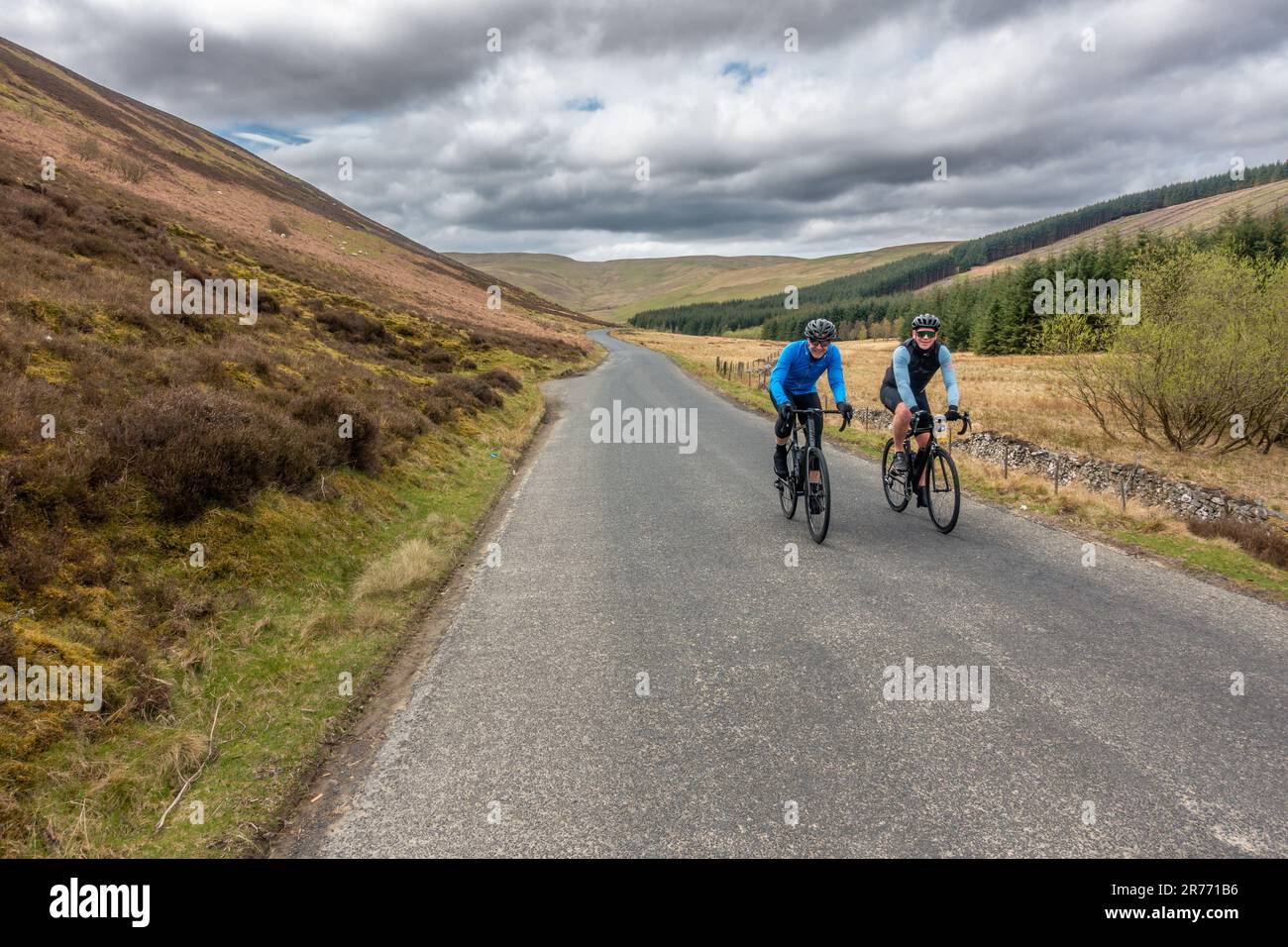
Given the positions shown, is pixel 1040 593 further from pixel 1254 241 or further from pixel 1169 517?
pixel 1254 241

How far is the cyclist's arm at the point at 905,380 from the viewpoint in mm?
8070

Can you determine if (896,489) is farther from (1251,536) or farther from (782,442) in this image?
(1251,536)

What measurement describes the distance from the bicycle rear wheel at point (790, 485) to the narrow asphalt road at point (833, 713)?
1.06m

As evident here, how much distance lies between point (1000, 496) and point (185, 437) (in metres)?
11.1

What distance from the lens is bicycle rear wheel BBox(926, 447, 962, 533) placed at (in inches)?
313

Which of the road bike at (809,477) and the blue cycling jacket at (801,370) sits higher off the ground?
the blue cycling jacket at (801,370)

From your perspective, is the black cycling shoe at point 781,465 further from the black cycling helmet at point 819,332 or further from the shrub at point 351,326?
the shrub at point 351,326

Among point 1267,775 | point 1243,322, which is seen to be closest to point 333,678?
point 1267,775

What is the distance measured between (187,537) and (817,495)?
676 centimetres

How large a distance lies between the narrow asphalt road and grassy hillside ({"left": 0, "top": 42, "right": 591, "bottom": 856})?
0.92m

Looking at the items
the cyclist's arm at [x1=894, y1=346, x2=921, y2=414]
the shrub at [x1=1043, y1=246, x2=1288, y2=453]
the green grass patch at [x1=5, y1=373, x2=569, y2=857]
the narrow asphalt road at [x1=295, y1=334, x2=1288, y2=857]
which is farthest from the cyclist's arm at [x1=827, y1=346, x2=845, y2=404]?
the shrub at [x1=1043, y1=246, x2=1288, y2=453]

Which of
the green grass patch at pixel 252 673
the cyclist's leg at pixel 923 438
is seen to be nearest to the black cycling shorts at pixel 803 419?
the cyclist's leg at pixel 923 438

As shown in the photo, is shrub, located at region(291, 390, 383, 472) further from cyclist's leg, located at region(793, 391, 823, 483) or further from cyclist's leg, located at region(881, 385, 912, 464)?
cyclist's leg, located at region(881, 385, 912, 464)

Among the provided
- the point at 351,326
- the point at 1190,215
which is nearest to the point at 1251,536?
the point at 351,326
